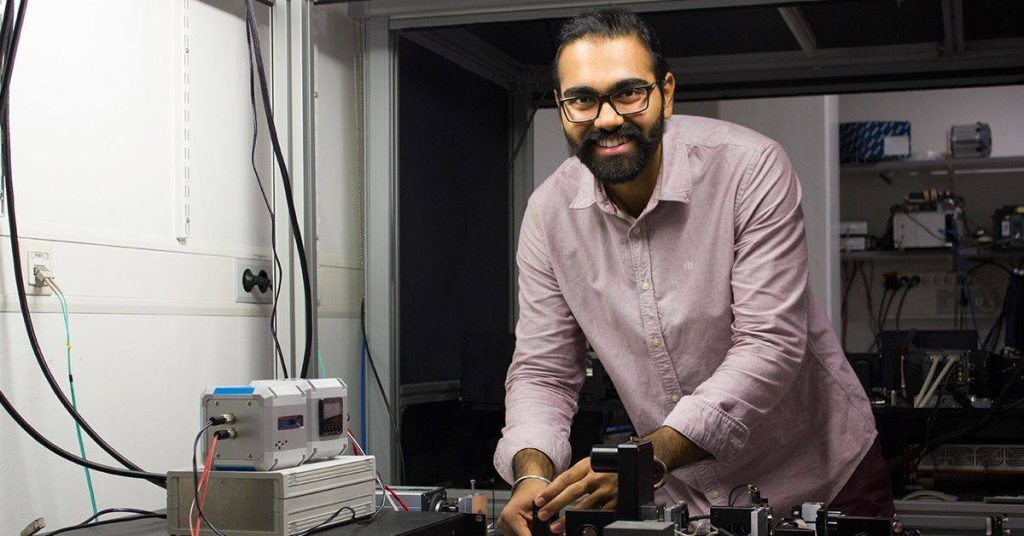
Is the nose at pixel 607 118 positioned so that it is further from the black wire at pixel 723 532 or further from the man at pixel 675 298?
the black wire at pixel 723 532

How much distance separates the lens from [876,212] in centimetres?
581

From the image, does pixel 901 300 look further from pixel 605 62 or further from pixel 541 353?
pixel 605 62

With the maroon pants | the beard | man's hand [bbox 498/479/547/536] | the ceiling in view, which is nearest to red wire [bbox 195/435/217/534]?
man's hand [bbox 498/479/547/536]

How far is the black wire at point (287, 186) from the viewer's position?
2.56m

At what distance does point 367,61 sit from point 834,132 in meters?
2.97

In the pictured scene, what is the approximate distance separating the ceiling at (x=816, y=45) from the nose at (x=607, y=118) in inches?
66.4

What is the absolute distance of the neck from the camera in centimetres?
170

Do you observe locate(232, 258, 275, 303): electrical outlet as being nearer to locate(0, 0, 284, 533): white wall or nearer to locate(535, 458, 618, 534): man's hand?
locate(0, 0, 284, 533): white wall

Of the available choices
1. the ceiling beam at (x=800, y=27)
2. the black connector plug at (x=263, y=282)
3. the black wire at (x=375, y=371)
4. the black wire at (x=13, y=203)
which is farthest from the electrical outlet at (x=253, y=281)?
the ceiling beam at (x=800, y=27)

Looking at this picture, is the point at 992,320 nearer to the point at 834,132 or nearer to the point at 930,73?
the point at 834,132

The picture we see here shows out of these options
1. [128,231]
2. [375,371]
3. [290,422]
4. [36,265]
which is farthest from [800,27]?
[290,422]

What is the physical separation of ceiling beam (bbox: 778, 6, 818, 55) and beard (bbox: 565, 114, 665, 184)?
177 centimetres

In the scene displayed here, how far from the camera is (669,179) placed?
5.60 feet

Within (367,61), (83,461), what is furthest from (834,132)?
(83,461)
